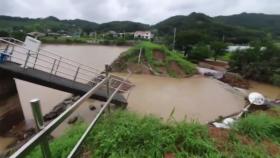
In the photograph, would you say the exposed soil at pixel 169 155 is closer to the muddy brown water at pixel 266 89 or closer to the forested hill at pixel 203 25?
the muddy brown water at pixel 266 89

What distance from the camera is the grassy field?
8.66 feet

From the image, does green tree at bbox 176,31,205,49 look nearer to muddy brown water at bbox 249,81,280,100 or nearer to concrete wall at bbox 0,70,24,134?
muddy brown water at bbox 249,81,280,100

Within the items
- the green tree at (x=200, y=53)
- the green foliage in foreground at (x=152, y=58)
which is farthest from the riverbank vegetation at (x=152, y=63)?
the green tree at (x=200, y=53)

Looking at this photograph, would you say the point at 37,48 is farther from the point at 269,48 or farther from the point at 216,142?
the point at 269,48

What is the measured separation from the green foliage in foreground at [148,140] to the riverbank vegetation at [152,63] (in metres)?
12.1

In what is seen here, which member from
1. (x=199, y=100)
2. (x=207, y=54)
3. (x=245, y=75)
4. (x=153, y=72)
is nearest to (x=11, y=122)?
(x=199, y=100)

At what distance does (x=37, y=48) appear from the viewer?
7160 mm

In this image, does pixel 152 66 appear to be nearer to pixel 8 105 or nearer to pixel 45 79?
pixel 45 79

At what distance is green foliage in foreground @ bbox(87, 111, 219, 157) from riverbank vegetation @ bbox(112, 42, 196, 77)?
39.8ft

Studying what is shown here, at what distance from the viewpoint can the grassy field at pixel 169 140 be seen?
8.66 feet

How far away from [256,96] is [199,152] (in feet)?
23.3

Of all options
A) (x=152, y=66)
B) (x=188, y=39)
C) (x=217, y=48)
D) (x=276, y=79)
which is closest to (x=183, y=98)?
(x=152, y=66)

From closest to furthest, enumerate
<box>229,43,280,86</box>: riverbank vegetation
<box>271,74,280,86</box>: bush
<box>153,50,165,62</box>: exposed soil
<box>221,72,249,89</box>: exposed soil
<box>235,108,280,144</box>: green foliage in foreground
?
<box>235,108,280,144</box>: green foliage in foreground < <box>221,72,249,89</box>: exposed soil < <box>271,74,280,86</box>: bush < <box>229,43,280,86</box>: riverbank vegetation < <box>153,50,165,62</box>: exposed soil

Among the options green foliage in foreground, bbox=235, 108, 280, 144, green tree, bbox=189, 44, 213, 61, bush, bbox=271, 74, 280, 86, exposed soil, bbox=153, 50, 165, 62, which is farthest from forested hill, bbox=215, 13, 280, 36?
green foliage in foreground, bbox=235, 108, 280, 144
